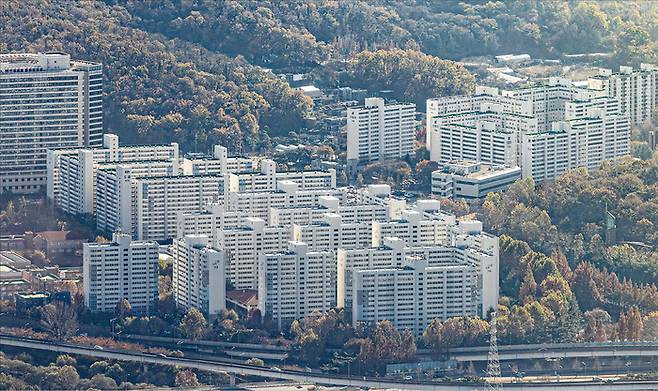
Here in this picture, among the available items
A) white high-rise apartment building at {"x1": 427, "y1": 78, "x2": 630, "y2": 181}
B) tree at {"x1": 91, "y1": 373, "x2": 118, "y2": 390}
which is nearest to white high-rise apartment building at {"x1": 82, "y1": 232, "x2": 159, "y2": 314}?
tree at {"x1": 91, "y1": 373, "x2": 118, "y2": 390}

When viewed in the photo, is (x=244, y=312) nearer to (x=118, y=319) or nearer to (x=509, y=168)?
(x=118, y=319)

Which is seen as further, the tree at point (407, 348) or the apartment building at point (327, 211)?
the apartment building at point (327, 211)

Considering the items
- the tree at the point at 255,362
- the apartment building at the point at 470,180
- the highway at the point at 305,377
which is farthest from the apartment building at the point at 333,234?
the apartment building at the point at 470,180

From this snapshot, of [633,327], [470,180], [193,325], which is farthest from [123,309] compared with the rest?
[470,180]

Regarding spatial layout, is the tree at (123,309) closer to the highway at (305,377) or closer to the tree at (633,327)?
the highway at (305,377)

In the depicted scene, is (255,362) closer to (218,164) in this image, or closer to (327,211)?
(327,211)

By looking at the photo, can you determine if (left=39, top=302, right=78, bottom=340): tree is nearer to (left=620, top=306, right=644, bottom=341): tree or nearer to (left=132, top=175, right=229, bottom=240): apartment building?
(left=132, top=175, right=229, bottom=240): apartment building
